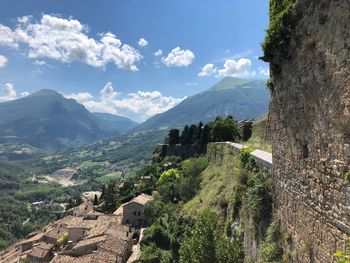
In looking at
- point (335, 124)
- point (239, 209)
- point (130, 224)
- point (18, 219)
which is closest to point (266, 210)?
point (239, 209)

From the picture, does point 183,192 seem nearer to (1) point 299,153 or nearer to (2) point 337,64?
(1) point 299,153

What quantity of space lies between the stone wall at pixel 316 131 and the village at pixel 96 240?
28.7 meters

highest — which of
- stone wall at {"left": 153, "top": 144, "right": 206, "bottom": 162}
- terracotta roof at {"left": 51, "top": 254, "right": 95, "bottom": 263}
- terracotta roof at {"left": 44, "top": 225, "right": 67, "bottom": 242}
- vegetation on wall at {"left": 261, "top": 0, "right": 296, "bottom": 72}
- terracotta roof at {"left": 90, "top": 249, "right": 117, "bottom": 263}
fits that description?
vegetation on wall at {"left": 261, "top": 0, "right": 296, "bottom": 72}

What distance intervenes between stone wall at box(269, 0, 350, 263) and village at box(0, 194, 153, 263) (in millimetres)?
28666

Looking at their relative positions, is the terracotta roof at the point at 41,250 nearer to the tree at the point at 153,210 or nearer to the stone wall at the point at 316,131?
the tree at the point at 153,210

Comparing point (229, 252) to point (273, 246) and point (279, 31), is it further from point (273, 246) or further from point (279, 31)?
point (279, 31)

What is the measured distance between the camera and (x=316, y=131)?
7.79m

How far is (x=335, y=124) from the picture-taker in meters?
6.80

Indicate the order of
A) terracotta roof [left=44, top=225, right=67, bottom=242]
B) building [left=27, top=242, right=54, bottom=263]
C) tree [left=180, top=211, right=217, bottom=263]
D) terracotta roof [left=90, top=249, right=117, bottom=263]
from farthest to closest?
1. terracotta roof [left=44, top=225, right=67, bottom=242]
2. building [left=27, top=242, right=54, bottom=263]
3. terracotta roof [left=90, top=249, right=117, bottom=263]
4. tree [left=180, top=211, right=217, bottom=263]

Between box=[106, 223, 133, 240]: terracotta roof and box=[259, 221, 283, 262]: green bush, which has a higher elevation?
box=[259, 221, 283, 262]: green bush

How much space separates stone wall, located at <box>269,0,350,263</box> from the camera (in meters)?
6.50

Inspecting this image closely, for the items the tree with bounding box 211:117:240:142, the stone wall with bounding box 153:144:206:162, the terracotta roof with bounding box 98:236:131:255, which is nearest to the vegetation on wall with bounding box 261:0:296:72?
the terracotta roof with bounding box 98:236:131:255

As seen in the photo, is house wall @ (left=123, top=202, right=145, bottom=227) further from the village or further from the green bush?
the green bush

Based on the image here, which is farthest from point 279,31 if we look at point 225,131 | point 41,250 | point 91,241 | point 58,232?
point 58,232
